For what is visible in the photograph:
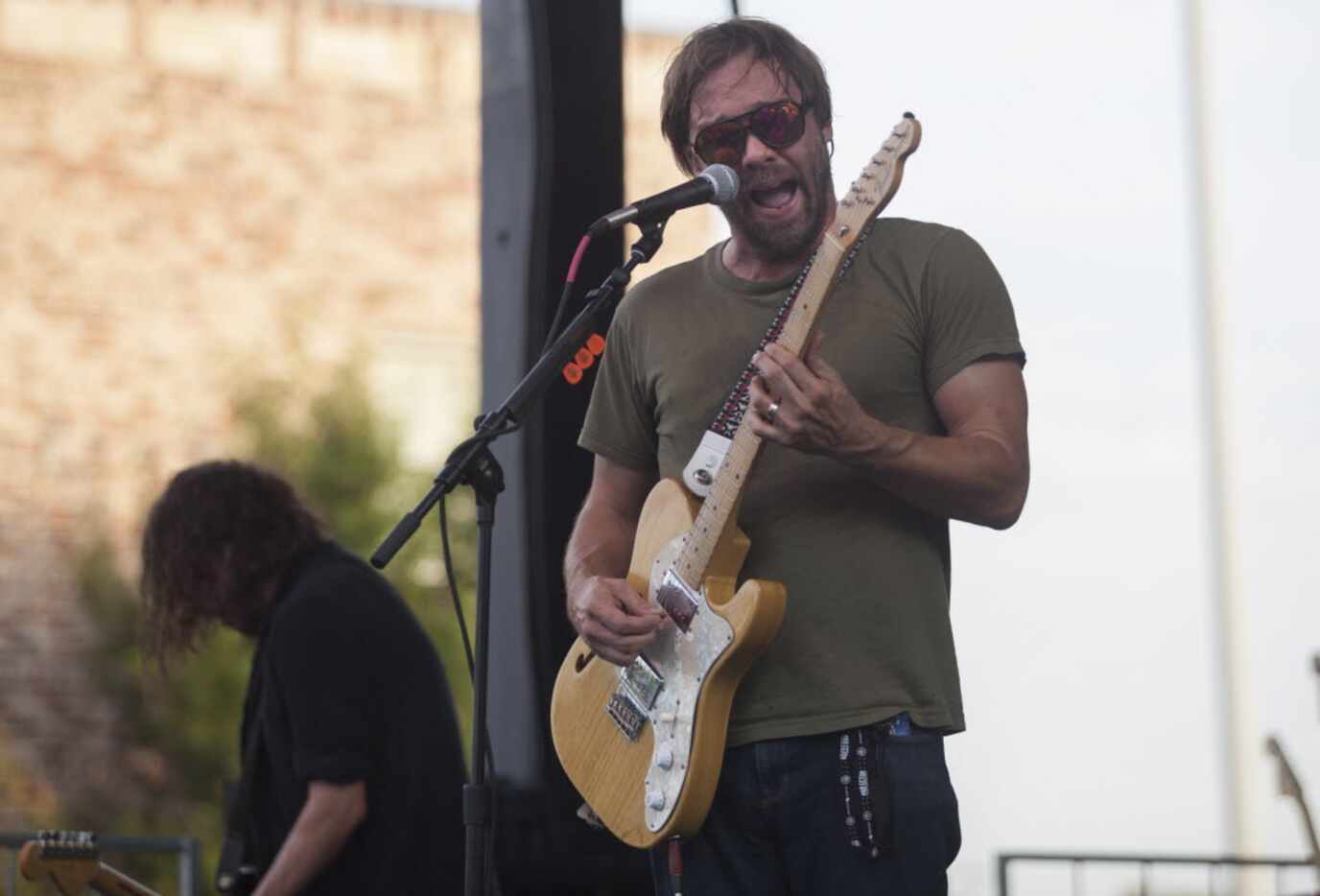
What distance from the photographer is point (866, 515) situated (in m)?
2.84

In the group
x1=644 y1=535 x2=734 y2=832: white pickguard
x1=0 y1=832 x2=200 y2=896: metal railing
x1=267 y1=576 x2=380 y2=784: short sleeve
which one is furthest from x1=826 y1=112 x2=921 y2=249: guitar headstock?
x1=0 y1=832 x2=200 y2=896: metal railing

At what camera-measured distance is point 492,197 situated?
4.51m

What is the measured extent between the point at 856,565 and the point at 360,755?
5.36 ft

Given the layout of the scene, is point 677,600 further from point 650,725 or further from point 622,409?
point 622,409

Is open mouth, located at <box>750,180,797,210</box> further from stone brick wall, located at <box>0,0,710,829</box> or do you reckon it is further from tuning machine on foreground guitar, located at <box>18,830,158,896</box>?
stone brick wall, located at <box>0,0,710,829</box>

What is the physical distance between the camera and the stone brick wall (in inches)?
650

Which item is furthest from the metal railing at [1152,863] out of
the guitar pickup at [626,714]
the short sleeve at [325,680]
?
the guitar pickup at [626,714]

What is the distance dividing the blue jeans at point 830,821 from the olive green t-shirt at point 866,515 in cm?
4

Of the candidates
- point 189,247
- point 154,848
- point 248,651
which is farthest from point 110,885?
point 189,247

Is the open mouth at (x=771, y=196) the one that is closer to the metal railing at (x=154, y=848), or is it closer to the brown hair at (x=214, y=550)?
the brown hair at (x=214, y=550)

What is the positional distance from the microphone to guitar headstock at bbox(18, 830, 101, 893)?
212 cm

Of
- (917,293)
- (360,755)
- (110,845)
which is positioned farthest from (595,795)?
(110,845)

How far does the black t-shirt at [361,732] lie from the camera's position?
4.09m

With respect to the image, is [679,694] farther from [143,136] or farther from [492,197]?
[143,136]
